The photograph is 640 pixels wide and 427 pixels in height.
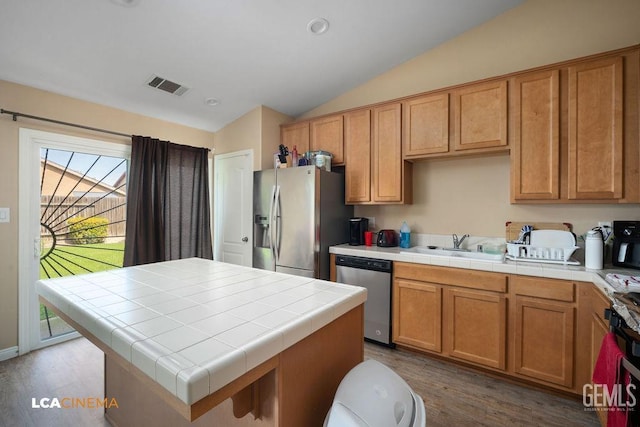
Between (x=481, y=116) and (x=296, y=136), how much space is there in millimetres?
1970

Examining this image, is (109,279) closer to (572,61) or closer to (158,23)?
(158,23)

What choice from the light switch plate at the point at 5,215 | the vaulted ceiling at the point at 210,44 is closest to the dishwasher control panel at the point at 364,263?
the vaulted ceiling at the point at 210,44

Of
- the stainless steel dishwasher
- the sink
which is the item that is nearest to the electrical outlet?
the sink

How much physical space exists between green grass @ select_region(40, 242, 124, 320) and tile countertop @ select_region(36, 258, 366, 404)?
1.78 metres

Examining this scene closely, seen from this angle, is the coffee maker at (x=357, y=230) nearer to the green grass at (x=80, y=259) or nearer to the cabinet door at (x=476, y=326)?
the cabinet door at (x=476, y=326)

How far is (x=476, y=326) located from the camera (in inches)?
89.7

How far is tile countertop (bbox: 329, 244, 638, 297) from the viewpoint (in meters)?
1.85

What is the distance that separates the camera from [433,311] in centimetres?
245

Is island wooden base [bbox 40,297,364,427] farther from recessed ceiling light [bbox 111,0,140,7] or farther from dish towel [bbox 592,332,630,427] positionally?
recessed ceiling light [bbox 111,0,140,7]

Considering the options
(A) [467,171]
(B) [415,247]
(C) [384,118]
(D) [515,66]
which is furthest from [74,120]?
(D) [515,66]

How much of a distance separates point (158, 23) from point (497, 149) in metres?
2.79

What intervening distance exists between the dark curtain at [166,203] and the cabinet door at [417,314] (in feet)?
7.67

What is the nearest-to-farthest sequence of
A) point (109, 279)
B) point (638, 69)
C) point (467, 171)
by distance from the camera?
point (109, 279) < point (638, 69) < point (467, 171)

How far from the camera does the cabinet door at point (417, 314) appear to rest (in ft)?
8.00
